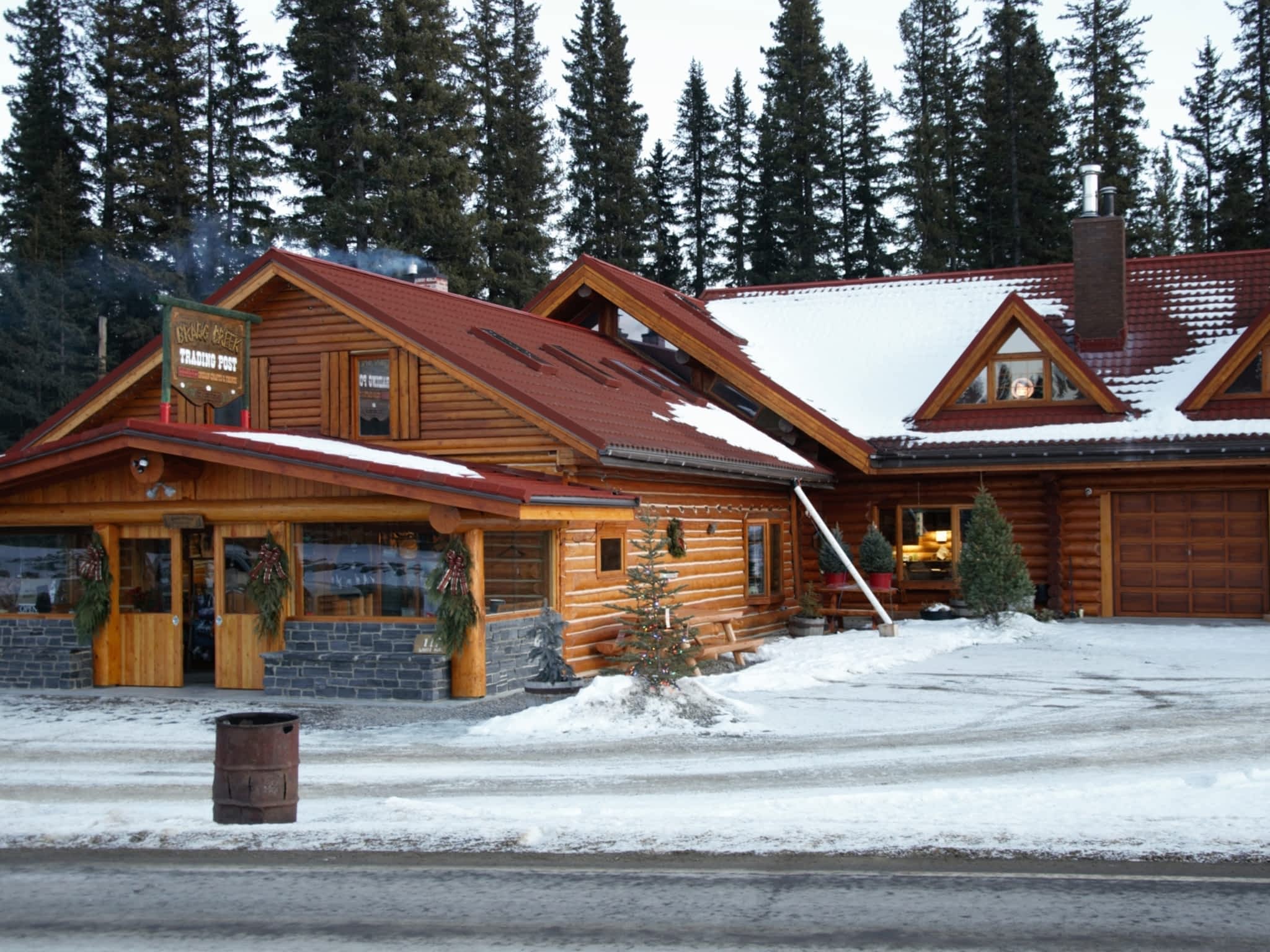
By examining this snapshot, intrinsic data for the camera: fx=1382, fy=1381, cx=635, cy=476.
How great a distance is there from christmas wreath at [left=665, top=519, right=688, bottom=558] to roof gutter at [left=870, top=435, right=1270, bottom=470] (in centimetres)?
549

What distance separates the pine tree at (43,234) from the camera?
44.8 metres

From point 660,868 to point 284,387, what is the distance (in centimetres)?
1304

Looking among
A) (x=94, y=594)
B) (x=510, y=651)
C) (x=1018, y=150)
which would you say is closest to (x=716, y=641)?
(x=510, y=651)

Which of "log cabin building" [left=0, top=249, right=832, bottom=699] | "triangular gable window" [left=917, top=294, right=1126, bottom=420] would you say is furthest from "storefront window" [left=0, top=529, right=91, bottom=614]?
"triangular gable window" [left=917, top=294, right=1126, bottom=420]

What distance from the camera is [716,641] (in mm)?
20266

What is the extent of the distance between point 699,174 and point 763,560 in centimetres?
3492

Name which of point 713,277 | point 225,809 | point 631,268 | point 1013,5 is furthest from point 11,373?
point 225,809

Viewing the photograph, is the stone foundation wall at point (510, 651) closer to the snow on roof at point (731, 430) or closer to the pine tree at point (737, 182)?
the snow on roof at point (731, 430)

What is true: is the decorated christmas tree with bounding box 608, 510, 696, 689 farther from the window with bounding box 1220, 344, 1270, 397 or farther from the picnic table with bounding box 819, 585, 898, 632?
the window with bounding box 1220, 344, 1270, 397

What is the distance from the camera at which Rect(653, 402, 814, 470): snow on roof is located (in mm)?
22156

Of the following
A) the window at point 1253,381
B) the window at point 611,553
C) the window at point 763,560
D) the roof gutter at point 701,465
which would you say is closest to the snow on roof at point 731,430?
the roof gutter at point 701,465

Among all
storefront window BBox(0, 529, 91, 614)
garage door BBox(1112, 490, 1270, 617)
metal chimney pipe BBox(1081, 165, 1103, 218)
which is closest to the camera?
storefront window BBox(0, 529, 91, 614)

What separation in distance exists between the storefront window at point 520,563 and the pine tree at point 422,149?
25.0m

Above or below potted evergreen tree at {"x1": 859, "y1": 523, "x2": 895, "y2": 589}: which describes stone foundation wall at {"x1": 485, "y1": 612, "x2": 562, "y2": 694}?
below
